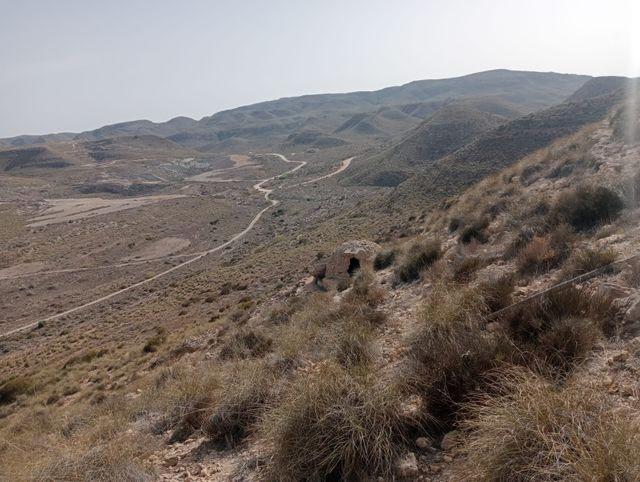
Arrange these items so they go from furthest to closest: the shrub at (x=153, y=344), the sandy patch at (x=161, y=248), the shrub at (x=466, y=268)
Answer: the sandy patch at (x=161, y=248), the shrub at (x=153, y=344), the shrub at (x=466, y=268)

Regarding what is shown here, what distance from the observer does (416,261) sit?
12.3 meters

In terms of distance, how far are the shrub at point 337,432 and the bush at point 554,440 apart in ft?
2.68

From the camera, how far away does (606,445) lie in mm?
2740

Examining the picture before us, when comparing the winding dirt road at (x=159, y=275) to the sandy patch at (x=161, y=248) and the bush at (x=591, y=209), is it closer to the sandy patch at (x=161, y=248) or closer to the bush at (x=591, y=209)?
the sandy patch at (x=161, y=248)

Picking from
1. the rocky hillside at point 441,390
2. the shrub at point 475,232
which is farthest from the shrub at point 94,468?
the shrub at point 475,232

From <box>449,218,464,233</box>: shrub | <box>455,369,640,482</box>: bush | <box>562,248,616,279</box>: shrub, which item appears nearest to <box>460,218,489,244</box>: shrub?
<box>449,218,464,233</box>: shrub

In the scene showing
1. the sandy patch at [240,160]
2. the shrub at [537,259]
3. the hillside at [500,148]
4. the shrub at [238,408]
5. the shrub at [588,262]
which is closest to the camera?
the shrub at [238,408]

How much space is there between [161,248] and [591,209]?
5256cm

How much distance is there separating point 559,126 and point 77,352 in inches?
1904

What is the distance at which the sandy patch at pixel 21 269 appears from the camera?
47.0 metres

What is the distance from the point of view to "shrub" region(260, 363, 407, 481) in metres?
3.92

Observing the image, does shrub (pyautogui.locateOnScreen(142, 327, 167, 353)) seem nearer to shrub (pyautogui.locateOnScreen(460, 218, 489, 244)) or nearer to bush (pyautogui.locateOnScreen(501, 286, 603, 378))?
shrub (pyautogui.locateOnScreen(460, 218, 489, 244))

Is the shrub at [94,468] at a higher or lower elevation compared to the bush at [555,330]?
lower

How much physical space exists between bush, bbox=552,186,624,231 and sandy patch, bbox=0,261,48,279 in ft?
177
